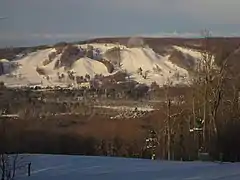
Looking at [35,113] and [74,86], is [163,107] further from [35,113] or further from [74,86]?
[74,86]

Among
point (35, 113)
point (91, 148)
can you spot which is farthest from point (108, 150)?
point (35, 113)

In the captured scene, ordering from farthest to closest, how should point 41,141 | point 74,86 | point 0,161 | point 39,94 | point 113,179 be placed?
point 74,86 → point 39,94 → point 41,141 → point 113,179 → point 0,161

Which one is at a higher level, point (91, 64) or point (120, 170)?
point (91, 64)

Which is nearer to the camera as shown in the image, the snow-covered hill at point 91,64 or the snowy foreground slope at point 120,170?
the snowy foreground slope at point 120,170

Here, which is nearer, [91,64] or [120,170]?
[120,170]
